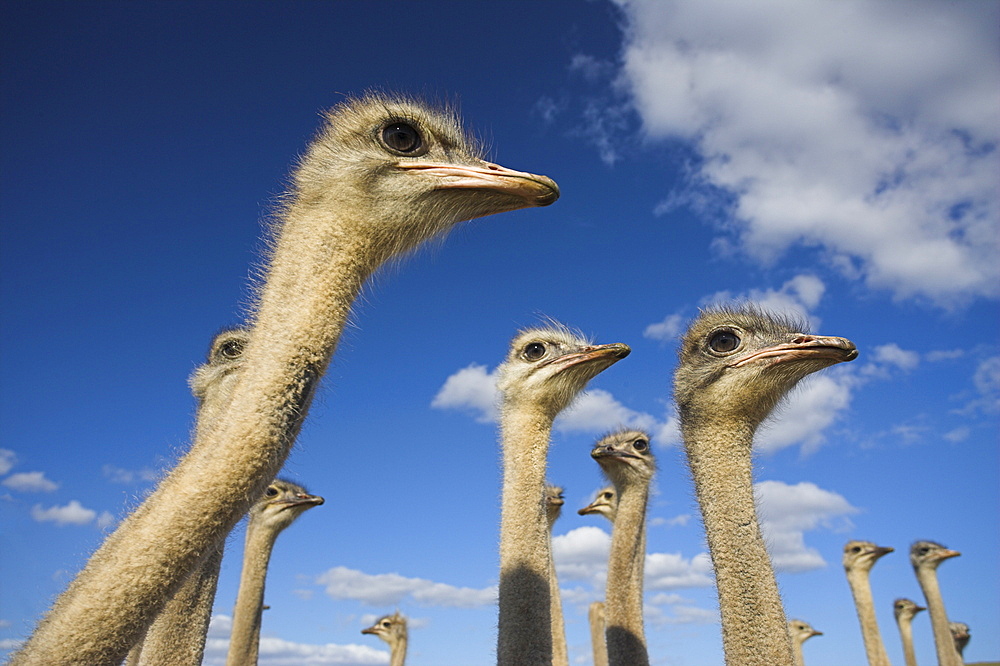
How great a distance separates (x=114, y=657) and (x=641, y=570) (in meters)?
7.07

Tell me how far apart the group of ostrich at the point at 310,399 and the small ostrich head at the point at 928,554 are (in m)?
8.68

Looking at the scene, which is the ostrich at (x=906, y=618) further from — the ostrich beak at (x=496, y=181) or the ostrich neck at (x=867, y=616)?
the ostrich beak at (x=496, y=181)

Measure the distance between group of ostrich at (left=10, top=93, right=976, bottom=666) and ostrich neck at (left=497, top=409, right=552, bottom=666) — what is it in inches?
0.6

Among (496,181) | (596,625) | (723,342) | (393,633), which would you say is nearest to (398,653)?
(393,633)

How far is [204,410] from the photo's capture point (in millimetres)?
6211

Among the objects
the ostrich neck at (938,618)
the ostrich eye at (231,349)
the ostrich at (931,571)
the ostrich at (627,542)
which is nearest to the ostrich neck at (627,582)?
the ostrich at (627,542)

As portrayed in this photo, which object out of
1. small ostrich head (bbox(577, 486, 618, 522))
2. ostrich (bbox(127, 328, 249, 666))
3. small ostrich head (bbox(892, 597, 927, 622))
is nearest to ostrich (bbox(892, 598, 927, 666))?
small ostrich head (bbox(892, 597, 927, 622))

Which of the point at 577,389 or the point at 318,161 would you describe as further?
the point at 577,389

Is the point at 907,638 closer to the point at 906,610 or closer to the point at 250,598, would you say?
the point at 906,610

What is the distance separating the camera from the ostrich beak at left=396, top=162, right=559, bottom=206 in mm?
3820

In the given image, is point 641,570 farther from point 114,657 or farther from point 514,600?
point 114,657

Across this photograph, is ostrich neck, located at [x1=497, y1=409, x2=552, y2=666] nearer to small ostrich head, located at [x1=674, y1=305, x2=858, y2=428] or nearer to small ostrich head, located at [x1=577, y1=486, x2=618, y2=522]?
small ostrich head, located at [x1=674, y1=305, x2=858, y2=428]

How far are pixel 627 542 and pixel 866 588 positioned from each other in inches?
302

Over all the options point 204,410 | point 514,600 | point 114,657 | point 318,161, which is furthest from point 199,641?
point 318,161
